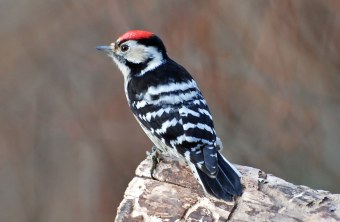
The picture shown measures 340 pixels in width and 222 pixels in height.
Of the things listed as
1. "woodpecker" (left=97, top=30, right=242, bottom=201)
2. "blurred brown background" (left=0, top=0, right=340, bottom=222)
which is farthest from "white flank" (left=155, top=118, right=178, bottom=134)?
"blurred brown background" (left=0, top=0, right=340, bottom=222)

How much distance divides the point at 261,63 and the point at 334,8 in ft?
1.63

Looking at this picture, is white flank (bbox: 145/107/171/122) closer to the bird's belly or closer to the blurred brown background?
the bird's belly

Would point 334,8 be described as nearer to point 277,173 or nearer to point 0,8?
point 277,173

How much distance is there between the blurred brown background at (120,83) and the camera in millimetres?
4219

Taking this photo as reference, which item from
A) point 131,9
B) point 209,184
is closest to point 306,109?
point 131,9

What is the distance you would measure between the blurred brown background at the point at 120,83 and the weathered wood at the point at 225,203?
4.50ft

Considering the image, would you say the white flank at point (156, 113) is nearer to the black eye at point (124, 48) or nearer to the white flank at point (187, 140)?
the white flank at point (187, 140)

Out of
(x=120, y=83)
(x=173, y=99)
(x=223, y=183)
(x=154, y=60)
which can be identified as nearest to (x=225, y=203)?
(x=223, y=183)

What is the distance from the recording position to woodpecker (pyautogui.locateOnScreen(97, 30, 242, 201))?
9.14 ft

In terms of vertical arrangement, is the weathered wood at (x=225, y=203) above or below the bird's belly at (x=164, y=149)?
below

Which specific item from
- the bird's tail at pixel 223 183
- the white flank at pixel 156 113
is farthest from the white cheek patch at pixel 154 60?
the bird's tail at pixel 223 183

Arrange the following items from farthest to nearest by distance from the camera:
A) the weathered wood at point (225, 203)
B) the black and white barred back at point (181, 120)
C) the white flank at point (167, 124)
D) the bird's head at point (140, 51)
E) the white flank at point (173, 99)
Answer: the bird's head at point (140, 51), the white flank at point (173, 99), the white flank at point (167, 124), the black and white barred back at point (181, 120), the weathered wood at point (225, 203)

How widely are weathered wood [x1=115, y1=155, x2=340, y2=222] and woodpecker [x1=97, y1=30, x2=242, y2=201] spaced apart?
0.06m

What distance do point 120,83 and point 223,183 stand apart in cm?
164
